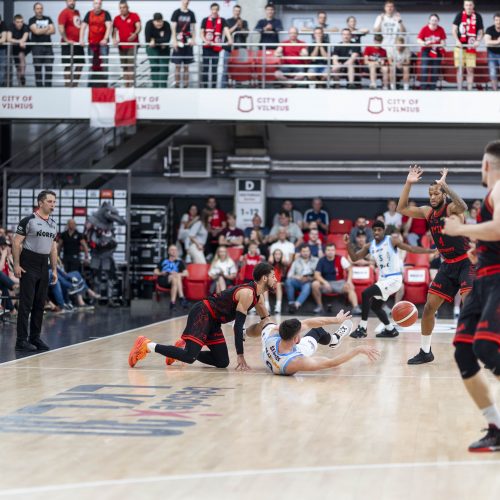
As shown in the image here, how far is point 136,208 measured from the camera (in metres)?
21.1

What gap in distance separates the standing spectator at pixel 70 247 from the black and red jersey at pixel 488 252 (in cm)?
1469

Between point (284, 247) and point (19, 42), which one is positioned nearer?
point (284, 247)

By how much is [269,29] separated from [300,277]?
568cm

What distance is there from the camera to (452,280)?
32.2ft

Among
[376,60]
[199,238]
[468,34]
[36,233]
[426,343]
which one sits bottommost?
[426,343]

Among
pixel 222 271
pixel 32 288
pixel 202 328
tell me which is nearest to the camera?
pixel 202 328

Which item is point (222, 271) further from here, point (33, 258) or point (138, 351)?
point (138, 351)

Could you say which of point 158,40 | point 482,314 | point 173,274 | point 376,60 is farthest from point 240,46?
point 482,314

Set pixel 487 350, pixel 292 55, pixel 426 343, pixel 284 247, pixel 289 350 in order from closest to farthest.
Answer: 1. pixel 487 350
2. pixel 289 350
3. pixel 426 343
4. pixel 284 247
5. pixel 292 55

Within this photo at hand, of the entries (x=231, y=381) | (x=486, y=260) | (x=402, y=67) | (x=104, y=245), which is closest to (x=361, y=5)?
(x=402, y=67)

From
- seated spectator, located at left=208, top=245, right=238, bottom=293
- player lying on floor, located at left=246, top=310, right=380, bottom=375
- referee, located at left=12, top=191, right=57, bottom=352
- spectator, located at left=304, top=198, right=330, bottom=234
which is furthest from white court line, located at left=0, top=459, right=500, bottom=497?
spectator, located at left=304, top=198, right=330, bottom=234

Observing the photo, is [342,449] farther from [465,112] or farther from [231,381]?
[465,112]

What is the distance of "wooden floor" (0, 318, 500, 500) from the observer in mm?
4672

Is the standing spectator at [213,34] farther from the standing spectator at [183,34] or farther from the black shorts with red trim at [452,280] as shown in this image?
the black shorts with red trim at [452,280]
